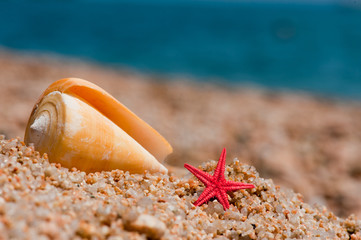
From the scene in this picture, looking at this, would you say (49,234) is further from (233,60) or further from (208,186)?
(233,60)

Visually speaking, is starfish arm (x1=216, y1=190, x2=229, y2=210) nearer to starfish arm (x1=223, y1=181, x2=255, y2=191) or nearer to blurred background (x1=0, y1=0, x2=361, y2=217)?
starfish arm (x1=223, y1=181, x2=255, y2=191)

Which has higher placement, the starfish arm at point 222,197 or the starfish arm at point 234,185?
the starfish arm at point 234,185

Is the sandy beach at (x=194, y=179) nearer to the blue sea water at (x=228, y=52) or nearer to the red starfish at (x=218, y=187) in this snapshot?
the red starfish at (x=218, y=187)

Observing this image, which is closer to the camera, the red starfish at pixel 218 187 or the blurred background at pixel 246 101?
the red starfish at pixel 218 187

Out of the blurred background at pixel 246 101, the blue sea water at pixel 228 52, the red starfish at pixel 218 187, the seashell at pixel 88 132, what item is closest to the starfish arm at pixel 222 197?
the red starfish at pixel 218 187

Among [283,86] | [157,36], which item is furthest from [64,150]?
[157,36]

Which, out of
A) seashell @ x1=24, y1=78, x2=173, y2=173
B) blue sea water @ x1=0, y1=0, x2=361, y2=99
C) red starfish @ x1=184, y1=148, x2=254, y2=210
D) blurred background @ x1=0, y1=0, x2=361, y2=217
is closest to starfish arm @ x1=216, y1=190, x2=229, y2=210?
red starfish @ x1=184, y1=148, x2=254, y2=210

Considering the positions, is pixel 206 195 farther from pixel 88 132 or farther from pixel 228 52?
pixel 228 52
